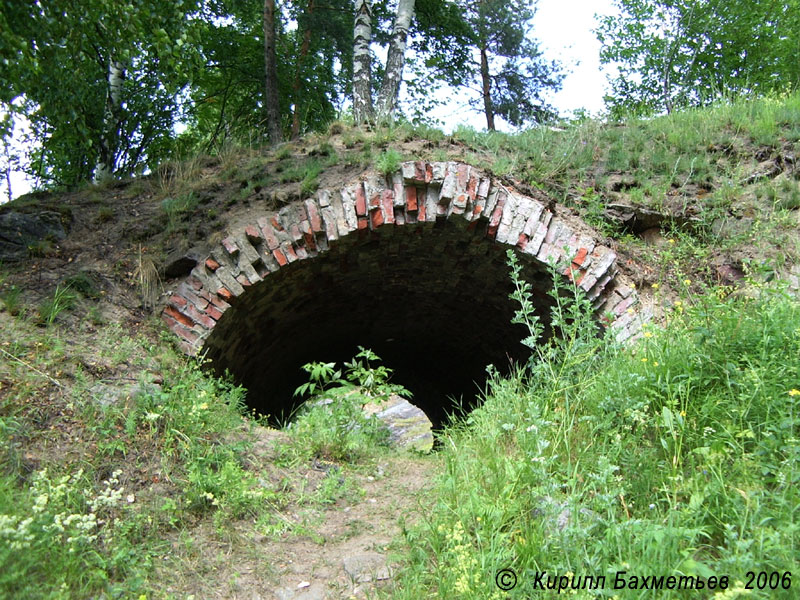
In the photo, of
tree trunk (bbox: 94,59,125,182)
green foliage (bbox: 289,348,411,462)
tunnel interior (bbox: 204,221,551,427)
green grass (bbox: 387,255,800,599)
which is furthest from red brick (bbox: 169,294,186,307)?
tree trunk (bbox: 94,59,125,182)

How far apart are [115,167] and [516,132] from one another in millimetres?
4982

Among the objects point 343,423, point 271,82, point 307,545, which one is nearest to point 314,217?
point 343,423

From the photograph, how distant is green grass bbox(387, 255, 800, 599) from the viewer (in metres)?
2.05

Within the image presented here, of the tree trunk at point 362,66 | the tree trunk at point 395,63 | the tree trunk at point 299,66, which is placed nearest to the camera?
the tree trunk at point 362,66

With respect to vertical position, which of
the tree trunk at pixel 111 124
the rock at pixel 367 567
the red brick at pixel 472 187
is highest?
the tree trunk at pixel 111 124

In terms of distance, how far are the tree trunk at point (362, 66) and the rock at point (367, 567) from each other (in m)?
5.49

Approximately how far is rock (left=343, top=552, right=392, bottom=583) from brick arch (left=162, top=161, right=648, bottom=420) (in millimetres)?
2308

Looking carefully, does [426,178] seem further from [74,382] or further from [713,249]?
[74,382]

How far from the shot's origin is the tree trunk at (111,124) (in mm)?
7125

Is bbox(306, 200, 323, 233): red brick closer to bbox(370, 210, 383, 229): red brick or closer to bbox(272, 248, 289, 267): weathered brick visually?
bbox(272, 248, 289, 267): weathered brick

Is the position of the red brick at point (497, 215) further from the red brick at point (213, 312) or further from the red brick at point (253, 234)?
the red brick at point (213, 312)

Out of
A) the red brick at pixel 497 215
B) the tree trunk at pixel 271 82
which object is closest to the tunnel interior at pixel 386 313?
the red brick at pixel 497 215

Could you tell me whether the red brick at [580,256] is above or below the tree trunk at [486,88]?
below

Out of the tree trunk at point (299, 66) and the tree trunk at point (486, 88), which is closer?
the tree trunk at point (299, 66)
